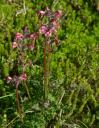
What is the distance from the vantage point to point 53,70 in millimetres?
5406

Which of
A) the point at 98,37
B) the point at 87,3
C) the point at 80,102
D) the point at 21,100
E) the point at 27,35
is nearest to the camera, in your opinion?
the point at 27,35

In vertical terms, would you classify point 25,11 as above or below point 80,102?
above

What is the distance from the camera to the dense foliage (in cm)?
474

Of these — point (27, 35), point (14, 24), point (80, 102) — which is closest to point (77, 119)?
point (80, 102)

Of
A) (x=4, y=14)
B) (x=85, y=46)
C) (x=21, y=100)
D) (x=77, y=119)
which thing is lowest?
(x=77, y=119)

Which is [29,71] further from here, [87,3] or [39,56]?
[87,3]

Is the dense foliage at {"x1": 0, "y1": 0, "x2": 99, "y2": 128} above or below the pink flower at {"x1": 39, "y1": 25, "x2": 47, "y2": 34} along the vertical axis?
below

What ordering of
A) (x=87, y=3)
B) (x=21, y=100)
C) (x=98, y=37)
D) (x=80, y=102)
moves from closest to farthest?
1. (x=21, y=100)
2. (x=80, y=102)
3. (x=98, y=37)
4. (x=87, y=3)

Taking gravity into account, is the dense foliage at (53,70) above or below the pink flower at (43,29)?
below

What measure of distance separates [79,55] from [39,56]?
58 centimetres

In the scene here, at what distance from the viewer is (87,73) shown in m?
5.39

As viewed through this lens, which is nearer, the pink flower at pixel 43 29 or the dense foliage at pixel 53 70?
the pink flower at pixel 43 29

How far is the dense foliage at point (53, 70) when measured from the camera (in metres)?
4.74

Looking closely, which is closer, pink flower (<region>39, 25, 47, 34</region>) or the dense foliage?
pink flower (<region>39, 25, 47, 34</region>)
